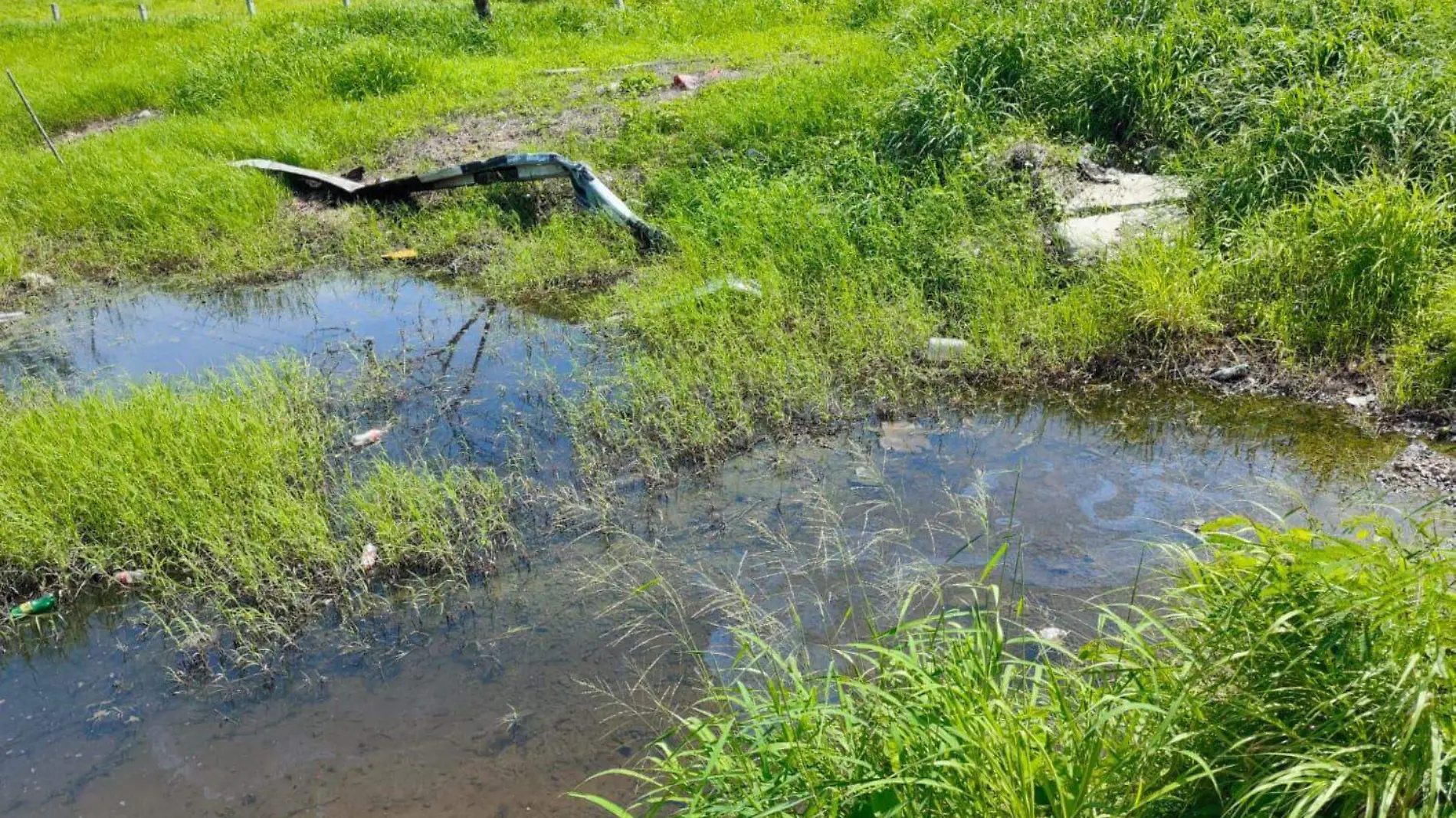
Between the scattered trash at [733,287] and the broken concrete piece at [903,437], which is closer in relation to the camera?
the broken concrete piece at [903,437]

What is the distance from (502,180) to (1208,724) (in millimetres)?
7744

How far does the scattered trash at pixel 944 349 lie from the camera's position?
573 cm

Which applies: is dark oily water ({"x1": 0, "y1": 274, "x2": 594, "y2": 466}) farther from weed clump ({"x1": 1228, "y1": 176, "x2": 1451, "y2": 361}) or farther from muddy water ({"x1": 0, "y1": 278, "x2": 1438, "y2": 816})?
weed clump ({"x1": 1228, "y1": 176, "x2": 1451, "y2": 361})

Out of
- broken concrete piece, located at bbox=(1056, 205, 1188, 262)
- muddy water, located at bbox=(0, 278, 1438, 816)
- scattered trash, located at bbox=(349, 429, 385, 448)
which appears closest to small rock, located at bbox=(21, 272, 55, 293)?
muddy water, located at bbox=(0, 278, 1438, 816)

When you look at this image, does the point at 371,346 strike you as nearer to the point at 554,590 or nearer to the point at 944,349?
the point at 554,590

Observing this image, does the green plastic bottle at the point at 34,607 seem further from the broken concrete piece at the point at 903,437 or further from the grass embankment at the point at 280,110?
the grass embankment at the point at 280,110

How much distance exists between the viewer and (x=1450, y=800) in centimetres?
187

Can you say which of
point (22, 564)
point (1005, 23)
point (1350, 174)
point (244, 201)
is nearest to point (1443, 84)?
point (1350, 174)

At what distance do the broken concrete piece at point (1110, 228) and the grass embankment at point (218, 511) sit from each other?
4024 millimetres

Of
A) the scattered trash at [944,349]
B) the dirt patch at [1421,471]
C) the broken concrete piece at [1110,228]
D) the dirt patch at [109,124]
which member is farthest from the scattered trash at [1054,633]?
the dirt patch at [109,124]

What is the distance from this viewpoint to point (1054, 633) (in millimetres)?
3557

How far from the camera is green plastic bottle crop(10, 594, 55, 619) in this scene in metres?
4.35

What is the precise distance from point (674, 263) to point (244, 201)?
475 centimetres

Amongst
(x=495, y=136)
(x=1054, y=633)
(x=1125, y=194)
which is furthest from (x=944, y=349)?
(x=495, y=136)
